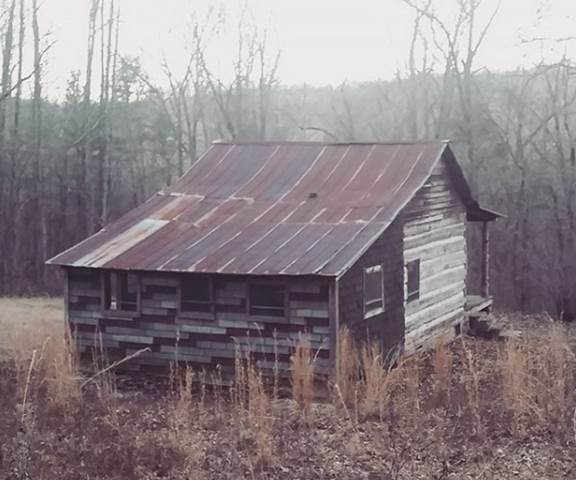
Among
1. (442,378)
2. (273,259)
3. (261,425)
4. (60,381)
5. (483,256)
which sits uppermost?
(273,259)

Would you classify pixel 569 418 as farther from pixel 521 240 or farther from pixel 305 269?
pixel 521 240

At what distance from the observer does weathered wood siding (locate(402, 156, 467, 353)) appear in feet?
60.1

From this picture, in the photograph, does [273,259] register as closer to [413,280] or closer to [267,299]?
[267,299]

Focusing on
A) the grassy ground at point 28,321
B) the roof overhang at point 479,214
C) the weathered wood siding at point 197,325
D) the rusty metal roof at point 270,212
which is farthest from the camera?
the roof overhang at point 479,214

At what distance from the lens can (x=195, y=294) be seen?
17.2 metres

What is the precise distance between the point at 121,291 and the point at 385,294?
545cm

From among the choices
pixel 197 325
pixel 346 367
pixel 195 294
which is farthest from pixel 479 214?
pixel 197 325

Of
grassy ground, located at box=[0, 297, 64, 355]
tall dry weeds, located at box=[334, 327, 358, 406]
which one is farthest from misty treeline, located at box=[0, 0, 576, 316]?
tall dry weeds, located at box=[334, 327, 358, 406]

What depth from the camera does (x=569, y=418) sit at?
12.2m

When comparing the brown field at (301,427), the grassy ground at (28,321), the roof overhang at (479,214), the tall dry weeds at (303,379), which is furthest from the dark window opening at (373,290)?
the roof overhang at (479,214)

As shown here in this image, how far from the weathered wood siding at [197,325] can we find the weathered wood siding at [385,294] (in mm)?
676

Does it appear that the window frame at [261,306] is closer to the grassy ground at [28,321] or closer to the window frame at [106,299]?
the window frame at [106,299]

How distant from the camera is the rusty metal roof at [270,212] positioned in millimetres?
15227

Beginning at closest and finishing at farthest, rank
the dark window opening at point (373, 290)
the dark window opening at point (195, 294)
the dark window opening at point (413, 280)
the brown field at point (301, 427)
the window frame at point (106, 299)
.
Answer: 1. the brown field at point (301, 427)
2. the dark window opening at point (195, 294)
3. the dark window opening at point (373, 290)
4. the window frame at point (106, 299)
5. the dark window opening at point (413, 280)
